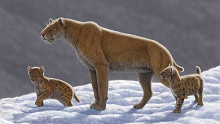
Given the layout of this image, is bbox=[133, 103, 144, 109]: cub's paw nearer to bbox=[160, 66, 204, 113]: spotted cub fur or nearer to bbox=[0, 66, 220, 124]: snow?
bbox=[0, 66, 220, 124]: snow

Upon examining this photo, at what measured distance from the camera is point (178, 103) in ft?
18.2

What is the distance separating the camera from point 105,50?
19.9 feet

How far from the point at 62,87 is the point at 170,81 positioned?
171 cm

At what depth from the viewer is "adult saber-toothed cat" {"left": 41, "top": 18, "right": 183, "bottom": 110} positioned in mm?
5977

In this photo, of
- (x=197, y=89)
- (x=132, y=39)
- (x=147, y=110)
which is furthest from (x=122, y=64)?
(x=197, y=89)

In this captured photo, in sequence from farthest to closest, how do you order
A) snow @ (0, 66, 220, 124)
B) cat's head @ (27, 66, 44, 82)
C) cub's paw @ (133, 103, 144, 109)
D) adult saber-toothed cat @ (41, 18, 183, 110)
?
cub's paw @ (133, 103, 144, 109) → cat's head @ (27, 66, 44, 82) → adult saber-toothed cat @ (41, 18, 183, 110) → snow @ (0, 66, 220, 124)

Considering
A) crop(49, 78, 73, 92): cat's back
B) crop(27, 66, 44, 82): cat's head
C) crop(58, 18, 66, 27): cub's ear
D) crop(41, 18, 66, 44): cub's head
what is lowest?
crop(49, 78, 73, 92): cat's back

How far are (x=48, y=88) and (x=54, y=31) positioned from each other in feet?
2.87

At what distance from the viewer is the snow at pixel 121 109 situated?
17.8 feet

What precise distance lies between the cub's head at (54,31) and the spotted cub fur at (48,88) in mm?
460

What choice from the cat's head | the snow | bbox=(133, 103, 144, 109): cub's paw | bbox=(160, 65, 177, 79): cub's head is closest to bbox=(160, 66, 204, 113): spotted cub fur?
bbox=(160, 65, 177, 79): cub's head

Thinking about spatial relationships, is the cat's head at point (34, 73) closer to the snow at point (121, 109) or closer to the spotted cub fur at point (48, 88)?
the spotted cub fur at point (48, 88)

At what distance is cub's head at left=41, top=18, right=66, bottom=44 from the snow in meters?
1.07

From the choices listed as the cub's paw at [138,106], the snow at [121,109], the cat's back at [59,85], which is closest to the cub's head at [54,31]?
the cat's back at [59,85]
